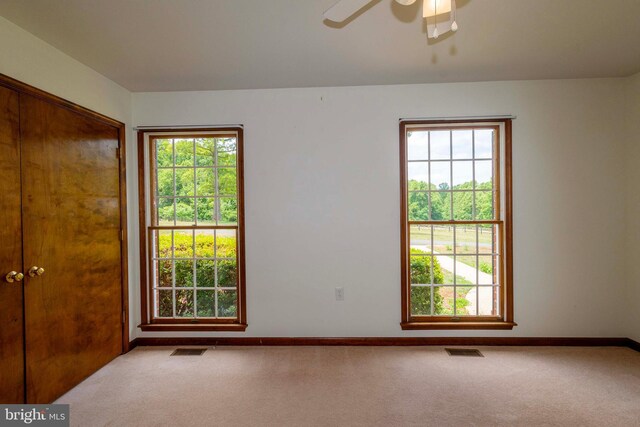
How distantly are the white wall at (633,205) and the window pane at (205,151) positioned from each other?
391 centimetres

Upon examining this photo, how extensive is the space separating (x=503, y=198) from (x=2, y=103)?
3.83 m

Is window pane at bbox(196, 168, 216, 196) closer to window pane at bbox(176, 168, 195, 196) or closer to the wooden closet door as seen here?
window pane at bbox(176, 168, 195, 196)

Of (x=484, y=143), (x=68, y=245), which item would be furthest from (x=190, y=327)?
(x=484, y=143)

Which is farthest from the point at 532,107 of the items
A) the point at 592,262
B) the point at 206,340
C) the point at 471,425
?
the point at 206,340

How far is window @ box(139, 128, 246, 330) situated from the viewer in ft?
9.65

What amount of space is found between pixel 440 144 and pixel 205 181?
2344mm

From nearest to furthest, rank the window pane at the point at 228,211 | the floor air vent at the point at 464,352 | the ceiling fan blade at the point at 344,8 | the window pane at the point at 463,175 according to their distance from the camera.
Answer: the ceiling fan blade at the point at 344,8
the floor air vent at the point at 464,352
the window pane at the point at 463,175
the window pane at the point at 228,211

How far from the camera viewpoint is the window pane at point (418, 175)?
2867 mm

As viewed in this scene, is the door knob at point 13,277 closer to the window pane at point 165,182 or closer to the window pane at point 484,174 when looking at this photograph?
the window pane at point 165,182

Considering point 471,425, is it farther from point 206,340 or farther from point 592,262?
point 206,340

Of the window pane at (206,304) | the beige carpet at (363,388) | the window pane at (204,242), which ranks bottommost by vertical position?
the beige carpet at (363,388)

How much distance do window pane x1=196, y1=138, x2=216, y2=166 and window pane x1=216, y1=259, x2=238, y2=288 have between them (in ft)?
3.29

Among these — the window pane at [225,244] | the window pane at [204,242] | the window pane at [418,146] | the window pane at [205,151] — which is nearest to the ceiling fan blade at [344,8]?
the window pane at [418,146]

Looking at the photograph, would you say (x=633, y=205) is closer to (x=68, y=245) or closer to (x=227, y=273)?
(x=227, y=273)
